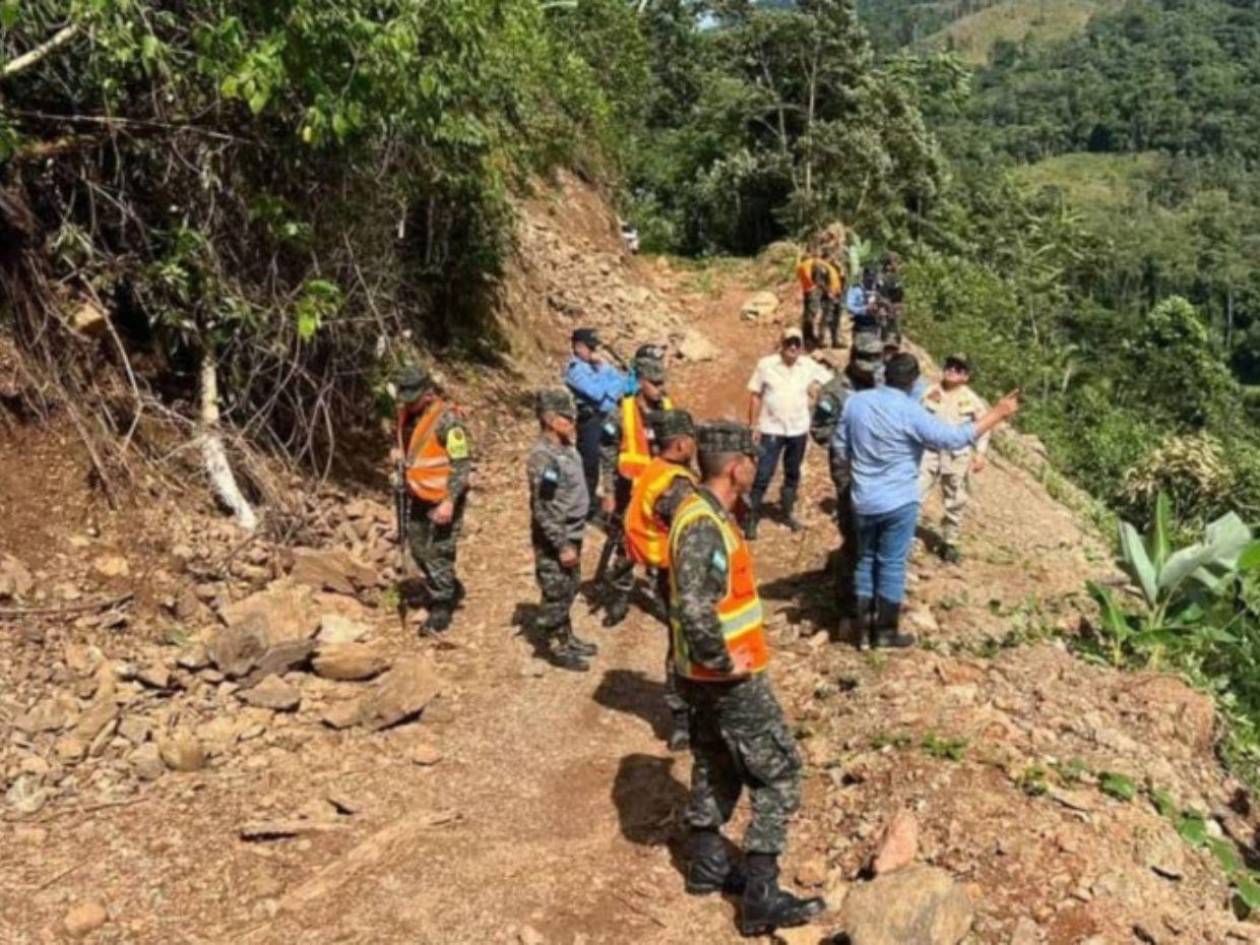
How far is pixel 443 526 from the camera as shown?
730 cm

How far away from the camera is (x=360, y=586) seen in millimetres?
7918

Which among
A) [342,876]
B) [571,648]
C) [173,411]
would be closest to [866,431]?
[571,648]

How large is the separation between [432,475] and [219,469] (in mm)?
1666

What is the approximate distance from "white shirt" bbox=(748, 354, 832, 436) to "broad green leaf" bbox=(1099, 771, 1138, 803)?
412cm

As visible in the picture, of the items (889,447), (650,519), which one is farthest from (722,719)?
(889,447)

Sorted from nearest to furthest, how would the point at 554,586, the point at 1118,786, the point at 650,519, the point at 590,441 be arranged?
1. the point at 1118,786
2. the point at 650,519
3. the point at 554,586
4. the point at 590,441

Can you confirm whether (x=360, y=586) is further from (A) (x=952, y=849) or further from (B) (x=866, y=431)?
(A) (x=952, y=849)

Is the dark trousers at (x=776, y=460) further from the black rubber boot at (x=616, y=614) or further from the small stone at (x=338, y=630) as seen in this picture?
the small stone at (x=338, y=630)

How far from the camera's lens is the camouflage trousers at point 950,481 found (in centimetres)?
856

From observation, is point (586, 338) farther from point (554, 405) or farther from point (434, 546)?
point (434, 546)

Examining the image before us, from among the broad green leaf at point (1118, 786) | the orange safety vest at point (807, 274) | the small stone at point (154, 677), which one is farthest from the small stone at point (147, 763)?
the orange safety vest at point (807, 274)

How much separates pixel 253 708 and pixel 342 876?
1601 millimetres

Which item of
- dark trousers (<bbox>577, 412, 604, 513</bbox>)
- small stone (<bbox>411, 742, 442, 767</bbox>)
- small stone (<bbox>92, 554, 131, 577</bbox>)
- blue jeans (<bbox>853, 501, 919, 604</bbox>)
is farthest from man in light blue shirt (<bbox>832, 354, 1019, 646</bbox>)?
small stone (<bbox>92, 554, 131, 577</bbox>)

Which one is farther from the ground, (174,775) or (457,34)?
(457,34)
